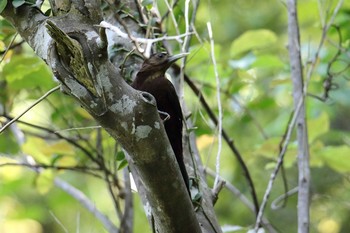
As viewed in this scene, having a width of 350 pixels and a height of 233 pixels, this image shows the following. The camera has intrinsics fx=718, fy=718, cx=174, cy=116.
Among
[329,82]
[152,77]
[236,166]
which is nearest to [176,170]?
[152,77]

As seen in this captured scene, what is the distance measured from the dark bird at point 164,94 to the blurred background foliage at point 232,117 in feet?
0.94

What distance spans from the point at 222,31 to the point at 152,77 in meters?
3.44

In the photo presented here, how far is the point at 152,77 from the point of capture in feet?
8.01

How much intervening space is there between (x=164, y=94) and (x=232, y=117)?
5.77ft

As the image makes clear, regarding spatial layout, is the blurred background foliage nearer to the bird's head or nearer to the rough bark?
the bird's head

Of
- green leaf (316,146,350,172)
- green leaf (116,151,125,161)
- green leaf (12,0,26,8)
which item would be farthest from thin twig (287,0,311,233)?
green leaf (12,0,26,8)

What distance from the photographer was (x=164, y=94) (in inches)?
92.0

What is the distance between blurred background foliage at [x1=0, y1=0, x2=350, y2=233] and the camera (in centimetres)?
334

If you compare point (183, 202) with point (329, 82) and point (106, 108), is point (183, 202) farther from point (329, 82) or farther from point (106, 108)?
point (329, 82)

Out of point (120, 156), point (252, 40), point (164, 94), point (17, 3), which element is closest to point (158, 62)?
point (164, 94)

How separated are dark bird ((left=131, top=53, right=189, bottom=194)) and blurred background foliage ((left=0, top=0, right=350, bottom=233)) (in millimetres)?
286

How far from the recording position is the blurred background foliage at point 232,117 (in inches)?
132

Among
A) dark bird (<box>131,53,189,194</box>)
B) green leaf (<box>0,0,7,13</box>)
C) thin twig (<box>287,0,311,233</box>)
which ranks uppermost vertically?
green leaf (<box>0,0,7,13</box>)

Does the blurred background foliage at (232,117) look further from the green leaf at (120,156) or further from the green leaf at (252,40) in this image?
the green leaf at (120,156)
